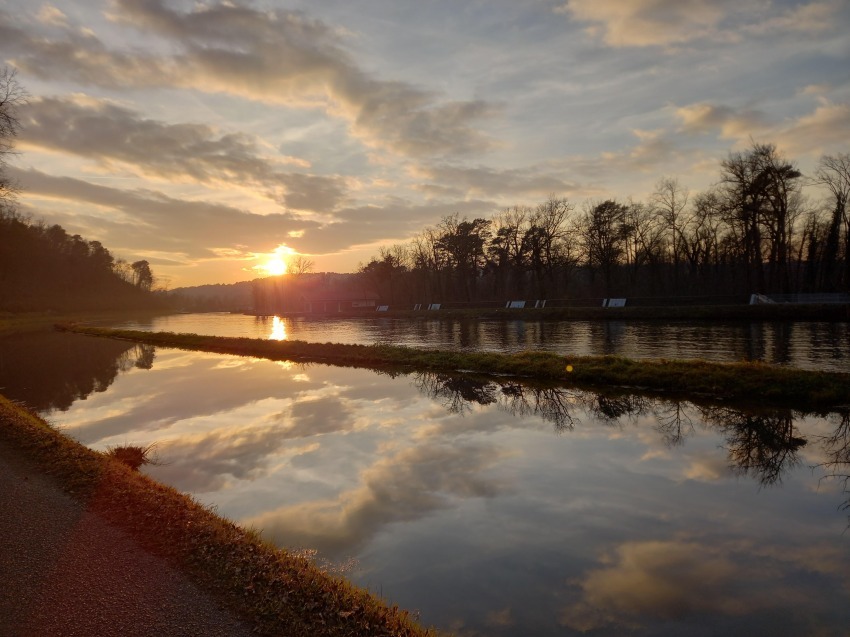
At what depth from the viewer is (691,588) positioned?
5684 millimetres

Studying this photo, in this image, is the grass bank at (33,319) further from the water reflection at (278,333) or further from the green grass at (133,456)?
the green grass at (133,456)

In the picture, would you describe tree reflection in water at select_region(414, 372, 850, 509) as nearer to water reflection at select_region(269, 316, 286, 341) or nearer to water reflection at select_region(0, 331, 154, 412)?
water reflection at select_region(0, 331, 154, 412)

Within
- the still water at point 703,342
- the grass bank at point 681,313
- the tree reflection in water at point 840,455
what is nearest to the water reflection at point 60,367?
the still water at point 703,342

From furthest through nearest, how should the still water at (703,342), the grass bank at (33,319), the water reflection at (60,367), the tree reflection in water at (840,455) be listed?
1. the grass bank at (33,319)
2. the still water at (703,342)
3. the water reflection at (60,367)
4. the tree reflection in water at (840,455)

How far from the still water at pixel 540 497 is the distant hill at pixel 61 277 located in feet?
262

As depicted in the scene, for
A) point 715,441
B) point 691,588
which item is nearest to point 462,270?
point 715,441

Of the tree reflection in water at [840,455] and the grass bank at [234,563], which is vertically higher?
the grass bank at [234,563]

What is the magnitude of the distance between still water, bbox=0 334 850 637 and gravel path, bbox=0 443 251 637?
6.15 ft

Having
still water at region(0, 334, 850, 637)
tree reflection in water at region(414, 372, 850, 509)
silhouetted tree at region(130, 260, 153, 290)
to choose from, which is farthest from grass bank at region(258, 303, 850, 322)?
silhouetted tree at region(130, 260, 153, 290)

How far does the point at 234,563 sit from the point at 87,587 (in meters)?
1.34

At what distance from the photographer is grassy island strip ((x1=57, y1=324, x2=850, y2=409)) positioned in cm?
1423

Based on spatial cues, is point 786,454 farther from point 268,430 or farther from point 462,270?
point 462,270

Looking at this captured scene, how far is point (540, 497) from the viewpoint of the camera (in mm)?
8352

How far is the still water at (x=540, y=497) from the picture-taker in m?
5.48
